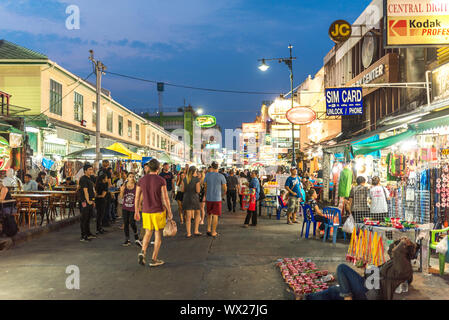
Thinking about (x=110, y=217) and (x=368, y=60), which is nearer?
(x=110, y=217)

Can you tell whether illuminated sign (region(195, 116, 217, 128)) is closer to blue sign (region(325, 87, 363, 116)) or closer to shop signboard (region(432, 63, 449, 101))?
blue sign (region(325, 87, 363, 116))

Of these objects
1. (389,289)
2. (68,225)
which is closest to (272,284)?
(389,289)

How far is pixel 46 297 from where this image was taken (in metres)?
5.78

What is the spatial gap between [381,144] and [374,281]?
5771 mm

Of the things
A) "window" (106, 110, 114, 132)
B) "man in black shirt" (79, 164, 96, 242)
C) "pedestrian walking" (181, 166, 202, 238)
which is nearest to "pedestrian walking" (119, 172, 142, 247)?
"man in black shirt" (79, 164, 96, 242)

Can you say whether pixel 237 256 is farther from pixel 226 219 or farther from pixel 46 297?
pixel 226 219

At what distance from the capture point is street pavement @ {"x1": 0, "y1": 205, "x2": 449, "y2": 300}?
19.6 feet

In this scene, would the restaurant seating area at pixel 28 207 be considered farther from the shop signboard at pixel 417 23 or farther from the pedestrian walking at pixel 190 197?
the shop signboard at pixel 417 23

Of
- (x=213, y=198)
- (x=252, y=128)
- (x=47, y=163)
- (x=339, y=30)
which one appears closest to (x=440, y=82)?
(x=339, y=30)

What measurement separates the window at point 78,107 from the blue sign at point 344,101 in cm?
1587

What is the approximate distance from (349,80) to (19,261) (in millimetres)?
18657

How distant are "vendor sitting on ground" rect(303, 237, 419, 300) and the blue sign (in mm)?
10229

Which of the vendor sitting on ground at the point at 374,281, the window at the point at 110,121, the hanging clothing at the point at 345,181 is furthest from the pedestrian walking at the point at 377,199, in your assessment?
the window at the point at 110,121
